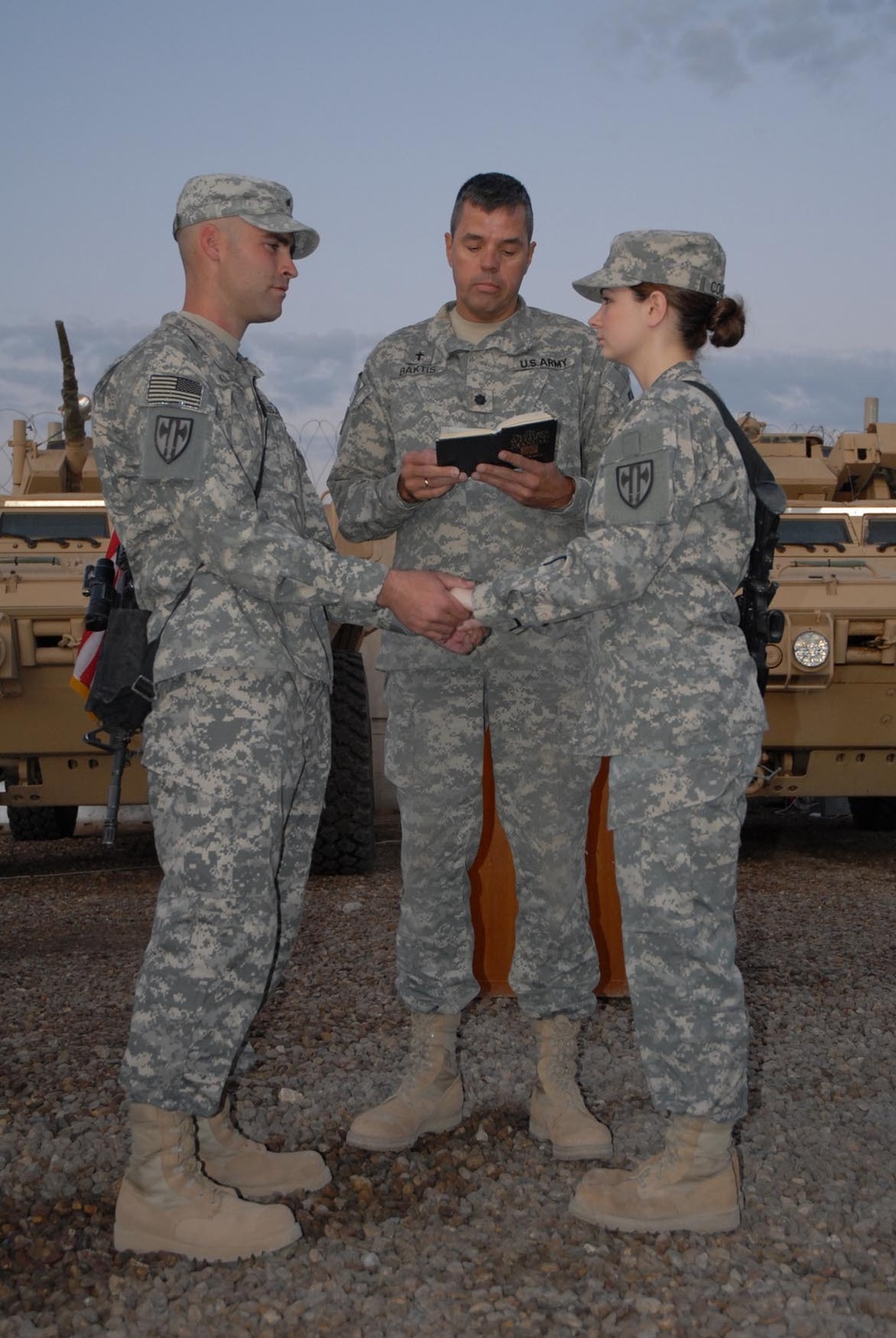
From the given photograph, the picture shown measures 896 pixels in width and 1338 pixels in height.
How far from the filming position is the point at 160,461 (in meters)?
2.56

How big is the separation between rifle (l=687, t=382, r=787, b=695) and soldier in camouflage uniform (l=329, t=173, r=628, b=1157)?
41 centimetres

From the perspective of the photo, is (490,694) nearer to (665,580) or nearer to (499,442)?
(499,442)

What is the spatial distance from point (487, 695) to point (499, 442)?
0.60m

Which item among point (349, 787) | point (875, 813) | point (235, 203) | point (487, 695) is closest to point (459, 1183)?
point (487, 695)

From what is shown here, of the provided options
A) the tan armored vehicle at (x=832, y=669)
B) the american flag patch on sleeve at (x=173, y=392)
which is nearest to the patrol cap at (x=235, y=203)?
the american flag patch on sleeve at (x=173, y=392)

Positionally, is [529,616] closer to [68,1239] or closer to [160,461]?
[160,461]

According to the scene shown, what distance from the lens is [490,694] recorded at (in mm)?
3227

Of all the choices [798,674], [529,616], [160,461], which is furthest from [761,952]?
[160,461]

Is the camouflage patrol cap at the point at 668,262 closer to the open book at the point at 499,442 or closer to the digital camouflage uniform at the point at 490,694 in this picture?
the open book at the point at 499,442

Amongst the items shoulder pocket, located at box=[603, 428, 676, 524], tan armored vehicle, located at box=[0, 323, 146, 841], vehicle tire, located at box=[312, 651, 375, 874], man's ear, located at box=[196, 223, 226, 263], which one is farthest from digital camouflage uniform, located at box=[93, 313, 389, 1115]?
vehicle tire, located at box=[312, 651, 375, 874]

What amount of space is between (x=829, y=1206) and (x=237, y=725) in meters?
1.44

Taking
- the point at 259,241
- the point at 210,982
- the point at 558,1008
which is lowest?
the point at 558,1008

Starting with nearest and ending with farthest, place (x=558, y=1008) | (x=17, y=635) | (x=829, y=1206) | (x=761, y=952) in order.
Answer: (x=829, y=1206) < (x=558, y=1008) < (x=761, y=952) < (x=17, y=635)

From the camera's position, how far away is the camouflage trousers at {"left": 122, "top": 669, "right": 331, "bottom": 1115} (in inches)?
101
